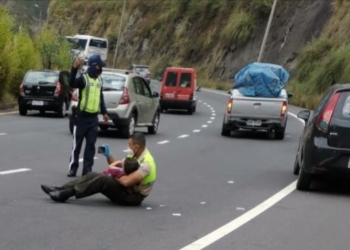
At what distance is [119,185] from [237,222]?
4.96 feet

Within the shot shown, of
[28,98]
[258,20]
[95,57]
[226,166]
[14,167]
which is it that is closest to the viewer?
[95,57]

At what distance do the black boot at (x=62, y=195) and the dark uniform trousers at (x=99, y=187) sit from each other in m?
0.06

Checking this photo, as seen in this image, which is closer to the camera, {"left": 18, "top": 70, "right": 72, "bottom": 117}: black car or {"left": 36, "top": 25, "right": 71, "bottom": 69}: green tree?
{"left": 18, "top": 70, "right": 72, "bottom": 117}: black car

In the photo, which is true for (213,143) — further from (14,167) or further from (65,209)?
(65,209)

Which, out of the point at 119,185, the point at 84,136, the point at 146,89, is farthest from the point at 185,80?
the point at 119,185

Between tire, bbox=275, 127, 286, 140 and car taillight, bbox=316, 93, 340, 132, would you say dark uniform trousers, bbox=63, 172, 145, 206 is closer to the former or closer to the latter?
car taillight, bbox=316, 93, 340, 132

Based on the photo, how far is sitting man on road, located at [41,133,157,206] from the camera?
428 inches

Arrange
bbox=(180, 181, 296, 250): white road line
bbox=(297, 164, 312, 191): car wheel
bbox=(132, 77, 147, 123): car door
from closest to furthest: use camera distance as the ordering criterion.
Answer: bbox=(180, 181, 296, 250): white road line
bbox=(297, 164, 312, 191): car wheel
bbox=(132, 77, 147, 123): car door

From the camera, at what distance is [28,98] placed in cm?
3033

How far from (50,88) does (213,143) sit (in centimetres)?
922

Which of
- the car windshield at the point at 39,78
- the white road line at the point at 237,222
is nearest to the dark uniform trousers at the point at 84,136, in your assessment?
the white road line at the point at 237,222

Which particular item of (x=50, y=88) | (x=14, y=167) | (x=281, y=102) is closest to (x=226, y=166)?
(x=14, y=167)

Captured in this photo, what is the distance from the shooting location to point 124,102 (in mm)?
22844

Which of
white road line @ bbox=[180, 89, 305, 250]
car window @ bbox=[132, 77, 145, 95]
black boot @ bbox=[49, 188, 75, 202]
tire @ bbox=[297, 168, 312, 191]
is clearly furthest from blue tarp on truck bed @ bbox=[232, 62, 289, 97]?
black boot @ bbox=[49, 188, 75, 202]
